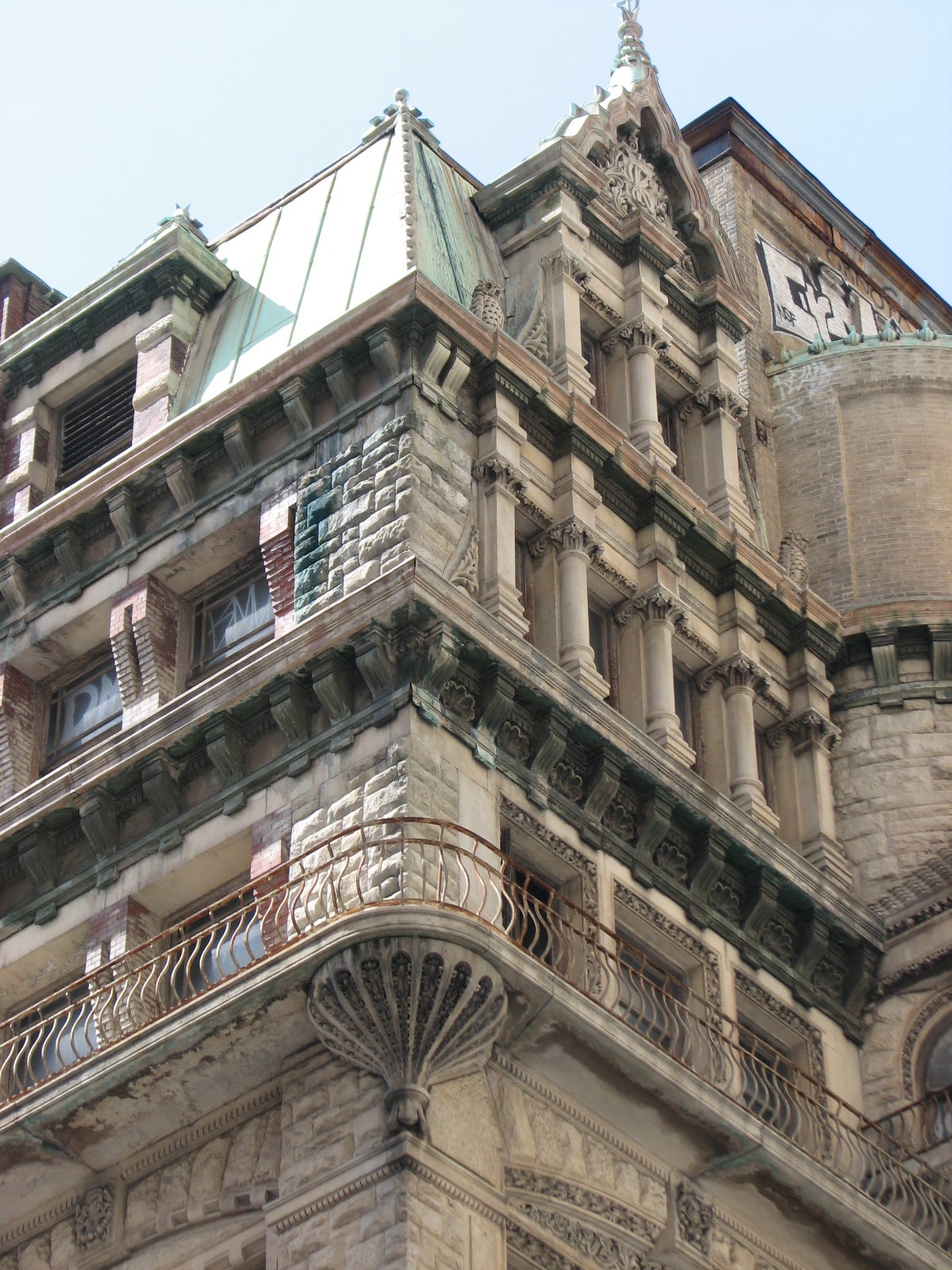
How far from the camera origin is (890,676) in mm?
38344

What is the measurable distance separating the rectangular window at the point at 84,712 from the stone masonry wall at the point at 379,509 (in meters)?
3.28

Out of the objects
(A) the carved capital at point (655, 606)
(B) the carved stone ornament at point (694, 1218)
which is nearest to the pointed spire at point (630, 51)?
(A) the carved capital at point (655, 606)

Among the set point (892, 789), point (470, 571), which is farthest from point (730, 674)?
point (470, 571)

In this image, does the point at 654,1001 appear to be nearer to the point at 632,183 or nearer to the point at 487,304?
the point at 487,304

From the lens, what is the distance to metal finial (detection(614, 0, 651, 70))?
42.8 m

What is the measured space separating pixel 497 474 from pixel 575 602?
5.62 ft

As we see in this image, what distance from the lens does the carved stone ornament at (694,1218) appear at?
29.4 meters

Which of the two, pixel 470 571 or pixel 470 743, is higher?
pixel 470 571

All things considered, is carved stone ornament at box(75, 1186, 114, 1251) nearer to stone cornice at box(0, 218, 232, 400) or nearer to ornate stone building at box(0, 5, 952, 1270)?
ornate stone building at box(0, 5, 952, 1270)

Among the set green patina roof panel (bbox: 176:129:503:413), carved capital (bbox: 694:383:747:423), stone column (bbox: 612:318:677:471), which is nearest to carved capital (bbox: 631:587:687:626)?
stone column (bbox: 612:318:677:471)

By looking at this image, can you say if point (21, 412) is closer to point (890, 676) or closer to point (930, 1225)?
point (890, 676)

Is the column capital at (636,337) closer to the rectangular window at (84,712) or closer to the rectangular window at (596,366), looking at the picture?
the rectangular window at (596,366)

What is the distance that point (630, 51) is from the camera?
141 feet

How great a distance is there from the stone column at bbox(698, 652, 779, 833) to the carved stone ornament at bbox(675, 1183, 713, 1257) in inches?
236
